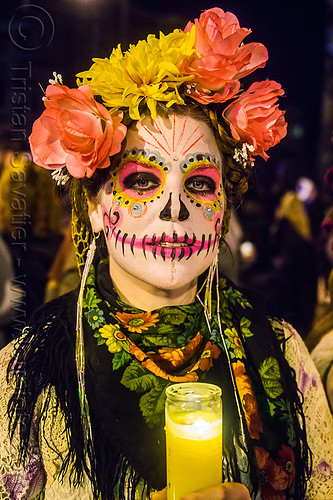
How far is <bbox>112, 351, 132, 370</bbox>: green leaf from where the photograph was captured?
159 cm

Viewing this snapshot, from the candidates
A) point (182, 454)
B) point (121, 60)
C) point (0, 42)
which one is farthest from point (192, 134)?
point (0, 42)

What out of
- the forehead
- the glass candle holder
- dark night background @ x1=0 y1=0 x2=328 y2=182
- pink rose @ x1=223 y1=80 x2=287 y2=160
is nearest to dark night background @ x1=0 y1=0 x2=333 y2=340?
dark night background @ x1=0 y1=0 x2=328 y2=182

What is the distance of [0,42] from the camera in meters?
7.46

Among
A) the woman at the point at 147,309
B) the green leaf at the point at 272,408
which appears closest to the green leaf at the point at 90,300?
the woman at the point at 147,309

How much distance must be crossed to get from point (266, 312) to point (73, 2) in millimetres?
4306

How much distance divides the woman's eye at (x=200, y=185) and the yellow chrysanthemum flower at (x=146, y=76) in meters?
0.20

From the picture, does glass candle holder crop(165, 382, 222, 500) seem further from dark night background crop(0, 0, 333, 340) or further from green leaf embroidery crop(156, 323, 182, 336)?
dark night background crop(0, 0, 333, 340)

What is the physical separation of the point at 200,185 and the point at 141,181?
6.4 inches

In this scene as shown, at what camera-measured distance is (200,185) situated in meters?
1.70

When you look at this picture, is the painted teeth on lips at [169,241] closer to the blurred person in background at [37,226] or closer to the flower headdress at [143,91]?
the flower headdress at [143,91]

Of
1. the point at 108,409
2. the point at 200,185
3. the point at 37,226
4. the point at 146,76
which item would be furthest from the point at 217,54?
the point at 37,226

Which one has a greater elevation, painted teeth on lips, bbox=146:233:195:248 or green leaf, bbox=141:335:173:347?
painted teeth on lips, bbox=146:233:195:248

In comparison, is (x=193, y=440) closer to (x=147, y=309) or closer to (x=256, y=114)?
(x=147, y=309)

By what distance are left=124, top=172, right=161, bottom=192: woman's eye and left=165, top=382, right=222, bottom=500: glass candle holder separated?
23.2 inches
